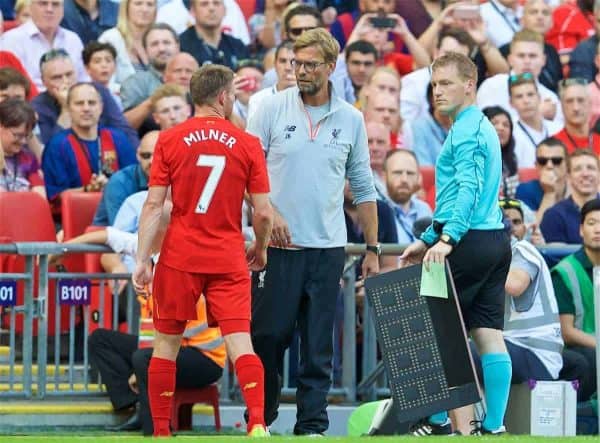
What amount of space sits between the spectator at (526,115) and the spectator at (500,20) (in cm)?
127

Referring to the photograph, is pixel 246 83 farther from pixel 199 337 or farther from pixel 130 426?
pixel 130 426

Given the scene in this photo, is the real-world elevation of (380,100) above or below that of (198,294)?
above

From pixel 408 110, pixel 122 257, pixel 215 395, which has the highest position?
pixel 408 110

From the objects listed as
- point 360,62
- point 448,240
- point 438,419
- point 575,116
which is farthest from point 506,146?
point 448,240

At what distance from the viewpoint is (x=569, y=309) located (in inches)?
482

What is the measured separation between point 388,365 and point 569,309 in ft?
10.2

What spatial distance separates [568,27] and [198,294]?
10.00 m

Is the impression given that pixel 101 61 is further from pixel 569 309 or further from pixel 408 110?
pixel 569 309

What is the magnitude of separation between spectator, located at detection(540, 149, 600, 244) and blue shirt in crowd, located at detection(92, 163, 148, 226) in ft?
11.5

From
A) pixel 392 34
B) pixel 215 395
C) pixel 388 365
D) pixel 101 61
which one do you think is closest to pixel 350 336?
pixel 215 395

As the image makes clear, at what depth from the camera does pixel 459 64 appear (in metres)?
9.13

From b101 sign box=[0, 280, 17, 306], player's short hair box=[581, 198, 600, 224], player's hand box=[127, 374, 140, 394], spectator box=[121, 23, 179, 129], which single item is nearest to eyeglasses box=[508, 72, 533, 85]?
spectator box=[121, 23, 179, 129]

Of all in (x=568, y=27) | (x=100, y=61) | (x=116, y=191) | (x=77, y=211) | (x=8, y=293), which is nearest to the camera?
(x=8, y=293)

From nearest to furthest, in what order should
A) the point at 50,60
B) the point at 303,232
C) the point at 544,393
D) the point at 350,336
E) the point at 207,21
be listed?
1. the point at 303,232
2. the point at 544,393
3. the point at 350,336
4. the point at 50,60
5. the point at 207,21
